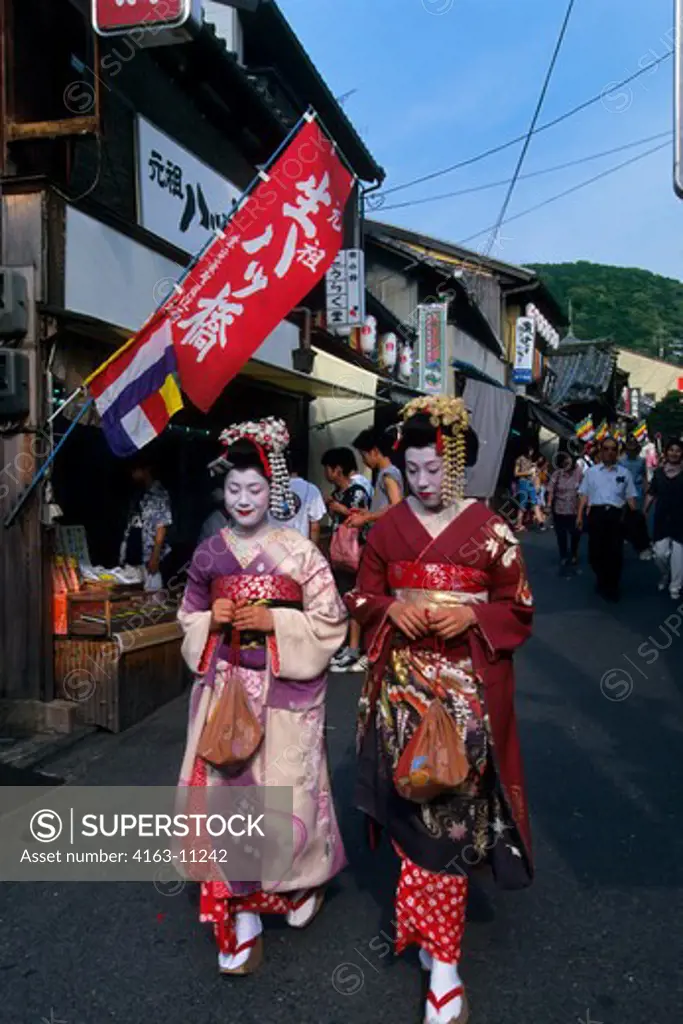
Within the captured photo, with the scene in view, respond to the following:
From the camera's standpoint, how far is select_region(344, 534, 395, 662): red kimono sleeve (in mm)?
3338

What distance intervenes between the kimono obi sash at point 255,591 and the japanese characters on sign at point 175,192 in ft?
16.4

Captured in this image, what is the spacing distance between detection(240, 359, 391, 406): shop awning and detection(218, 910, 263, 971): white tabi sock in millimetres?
5648

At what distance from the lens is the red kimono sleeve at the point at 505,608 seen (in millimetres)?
3199

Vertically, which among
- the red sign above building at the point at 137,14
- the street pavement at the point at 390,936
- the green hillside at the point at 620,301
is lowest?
the street pavement at the point at 390,936

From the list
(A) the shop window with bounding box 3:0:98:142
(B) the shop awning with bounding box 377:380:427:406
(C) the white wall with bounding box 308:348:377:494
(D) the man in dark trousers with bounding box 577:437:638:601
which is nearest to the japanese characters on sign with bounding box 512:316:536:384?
(B) the shop awning with bounding box 377:380:427:406

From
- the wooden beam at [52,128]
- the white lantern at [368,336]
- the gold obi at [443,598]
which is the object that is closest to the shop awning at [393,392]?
the white lantern at [368,336]

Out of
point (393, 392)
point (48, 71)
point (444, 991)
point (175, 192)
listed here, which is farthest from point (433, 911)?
point (393, 392)

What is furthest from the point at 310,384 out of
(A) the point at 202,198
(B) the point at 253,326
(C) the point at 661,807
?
(C) the point at 661,807

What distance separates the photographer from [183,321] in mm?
5789

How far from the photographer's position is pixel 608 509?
10.8 metres

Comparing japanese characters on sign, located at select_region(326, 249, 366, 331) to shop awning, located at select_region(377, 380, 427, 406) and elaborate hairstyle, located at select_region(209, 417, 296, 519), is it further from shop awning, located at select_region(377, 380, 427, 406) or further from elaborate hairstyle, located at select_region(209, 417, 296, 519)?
elaborate hairstyle, located at select_region(209, 417, 296, 519)

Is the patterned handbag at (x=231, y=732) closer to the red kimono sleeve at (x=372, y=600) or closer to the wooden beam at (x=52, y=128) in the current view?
the red kimono sleeve at (x=372, y=600)

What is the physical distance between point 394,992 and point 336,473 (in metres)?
4.83

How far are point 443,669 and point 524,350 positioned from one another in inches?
990
